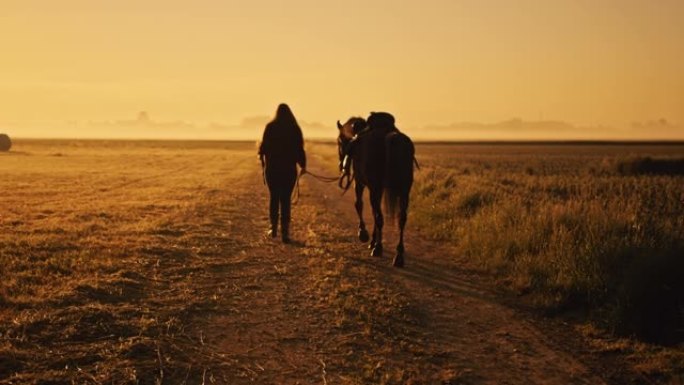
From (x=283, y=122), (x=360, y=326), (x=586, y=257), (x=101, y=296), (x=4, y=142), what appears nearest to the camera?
(x=360, y=326)

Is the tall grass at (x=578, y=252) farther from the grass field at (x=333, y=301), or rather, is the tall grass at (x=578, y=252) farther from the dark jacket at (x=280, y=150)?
the dark jacket at (x=280, y=150)

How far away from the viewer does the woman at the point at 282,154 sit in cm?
1200

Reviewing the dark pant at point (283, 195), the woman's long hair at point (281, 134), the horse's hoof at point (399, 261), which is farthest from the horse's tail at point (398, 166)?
the dark pant at point (283, 195)

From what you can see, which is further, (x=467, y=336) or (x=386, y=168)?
(x=386, y=168)

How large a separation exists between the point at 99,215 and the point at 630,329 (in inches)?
565

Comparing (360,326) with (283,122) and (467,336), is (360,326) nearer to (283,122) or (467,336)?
(467,336)

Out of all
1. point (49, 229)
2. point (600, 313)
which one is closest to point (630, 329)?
point (600, 313)

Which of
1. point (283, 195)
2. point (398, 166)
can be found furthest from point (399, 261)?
point (283, 195)

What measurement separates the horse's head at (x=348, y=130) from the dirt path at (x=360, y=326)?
10.0 feet

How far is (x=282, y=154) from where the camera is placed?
12.1 meters

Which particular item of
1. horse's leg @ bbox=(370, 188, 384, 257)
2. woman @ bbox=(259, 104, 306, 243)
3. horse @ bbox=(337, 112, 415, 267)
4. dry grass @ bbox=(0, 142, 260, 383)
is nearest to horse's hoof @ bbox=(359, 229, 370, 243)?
horse @ bbox=(337, 112, 415, 267)

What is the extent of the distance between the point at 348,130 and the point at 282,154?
6.63 ft

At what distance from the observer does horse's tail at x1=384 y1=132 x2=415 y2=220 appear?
9.79 meters

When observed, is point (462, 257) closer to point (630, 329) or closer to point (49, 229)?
point (630, 329)
